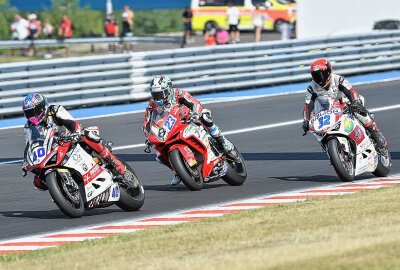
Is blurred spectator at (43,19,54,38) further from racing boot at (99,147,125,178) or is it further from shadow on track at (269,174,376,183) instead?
racing boot at (99,147,125,178)

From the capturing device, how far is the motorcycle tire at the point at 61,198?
12.2 metres

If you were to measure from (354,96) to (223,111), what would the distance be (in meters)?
11.0

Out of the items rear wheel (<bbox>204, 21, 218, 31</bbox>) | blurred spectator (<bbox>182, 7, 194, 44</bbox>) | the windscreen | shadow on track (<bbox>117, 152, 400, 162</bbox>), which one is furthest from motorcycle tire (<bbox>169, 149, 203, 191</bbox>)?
rear wheel (<bbox>204, 21, 218, 31</bbox>)

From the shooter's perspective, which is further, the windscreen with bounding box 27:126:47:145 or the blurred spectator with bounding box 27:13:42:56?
the blurred spectator with bounding box 27:13:42:56

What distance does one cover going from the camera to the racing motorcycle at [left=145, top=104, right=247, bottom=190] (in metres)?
14.2

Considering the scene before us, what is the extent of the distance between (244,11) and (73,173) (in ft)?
152

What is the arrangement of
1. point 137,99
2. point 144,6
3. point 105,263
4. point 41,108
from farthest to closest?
1. point 144,6
2. point 137,99
3. point 41,108
4. point 105,263

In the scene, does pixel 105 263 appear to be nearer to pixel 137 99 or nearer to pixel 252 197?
pixel 252 197

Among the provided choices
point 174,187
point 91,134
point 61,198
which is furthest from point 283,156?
point 61,198

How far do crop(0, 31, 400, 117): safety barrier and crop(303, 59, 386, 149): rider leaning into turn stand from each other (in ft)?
38.2

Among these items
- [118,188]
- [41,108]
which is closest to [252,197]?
[118,188]

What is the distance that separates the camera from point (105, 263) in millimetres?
9281

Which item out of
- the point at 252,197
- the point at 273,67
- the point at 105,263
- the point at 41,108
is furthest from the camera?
the point at 273,67

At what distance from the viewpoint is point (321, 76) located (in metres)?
14.5
